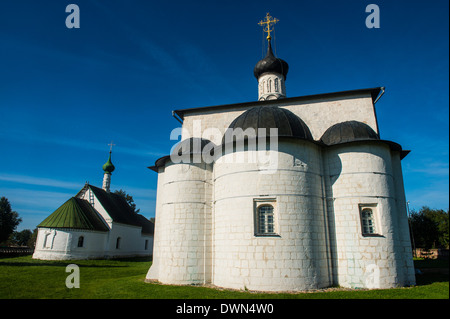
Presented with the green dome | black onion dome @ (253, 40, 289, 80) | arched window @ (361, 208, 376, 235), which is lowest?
arched window @ (361, 208, 376, 235)

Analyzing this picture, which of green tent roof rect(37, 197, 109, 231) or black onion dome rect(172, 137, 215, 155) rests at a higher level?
black onion dome rect(172, 137, 215, 155)

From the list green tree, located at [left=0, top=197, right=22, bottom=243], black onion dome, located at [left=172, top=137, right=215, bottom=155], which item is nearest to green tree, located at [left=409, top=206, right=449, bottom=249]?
black onion dome, located at [left=172, top=137, right=215, bottom=155]

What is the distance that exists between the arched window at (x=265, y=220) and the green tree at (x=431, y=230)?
30.3 m

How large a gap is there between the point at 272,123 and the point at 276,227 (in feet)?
13.7

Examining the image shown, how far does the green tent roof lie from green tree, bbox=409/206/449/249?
3492cm

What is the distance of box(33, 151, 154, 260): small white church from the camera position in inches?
950

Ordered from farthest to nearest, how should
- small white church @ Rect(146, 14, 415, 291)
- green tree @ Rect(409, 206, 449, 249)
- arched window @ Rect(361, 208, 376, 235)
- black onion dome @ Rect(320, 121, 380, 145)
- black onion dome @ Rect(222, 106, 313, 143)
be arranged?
green tree @ Rect(409, 206, 449, 249) → black onion dome @ Rect(320, 121, 380, 145) → black onion dome @ Rect(222, 106, 313, 143) → arched window @ Rect(361, 208, 376, 235) → small white church @ Rect(146, 14, 415, 291)

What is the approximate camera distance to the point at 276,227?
1027cm

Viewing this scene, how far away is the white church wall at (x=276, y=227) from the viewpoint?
973 cm

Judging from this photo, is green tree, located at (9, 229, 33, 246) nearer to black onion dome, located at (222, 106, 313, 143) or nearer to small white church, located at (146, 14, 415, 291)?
small white church, located at (146, 14, 415, 291)

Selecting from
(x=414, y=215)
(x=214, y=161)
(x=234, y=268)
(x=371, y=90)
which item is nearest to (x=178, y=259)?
(x=234, y=268)

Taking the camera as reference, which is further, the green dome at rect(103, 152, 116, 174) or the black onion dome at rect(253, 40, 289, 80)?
the green dome at rect(103, 152, 116, 174)

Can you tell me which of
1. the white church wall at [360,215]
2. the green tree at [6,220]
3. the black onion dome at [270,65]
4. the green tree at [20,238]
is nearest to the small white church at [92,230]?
the green tree at [6,220]
